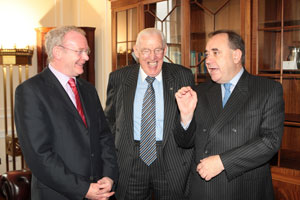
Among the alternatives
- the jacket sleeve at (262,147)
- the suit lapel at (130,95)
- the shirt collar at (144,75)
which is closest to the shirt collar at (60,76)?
the suit lapel at (130,95)

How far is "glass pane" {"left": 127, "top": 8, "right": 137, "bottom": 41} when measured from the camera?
4.11 meters

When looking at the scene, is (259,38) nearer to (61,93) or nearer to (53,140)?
(61,93)

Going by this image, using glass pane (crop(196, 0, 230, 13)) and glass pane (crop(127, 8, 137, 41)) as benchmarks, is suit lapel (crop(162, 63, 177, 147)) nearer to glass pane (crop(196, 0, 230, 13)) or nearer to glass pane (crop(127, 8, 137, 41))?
glass pane (crop(196, 0, 230, 13))

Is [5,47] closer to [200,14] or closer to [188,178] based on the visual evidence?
[200,14]

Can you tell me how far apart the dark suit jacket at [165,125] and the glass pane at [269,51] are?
0.91 metres

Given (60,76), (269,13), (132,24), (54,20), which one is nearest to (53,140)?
(60,76)

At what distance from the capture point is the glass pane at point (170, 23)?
3584 millimetres

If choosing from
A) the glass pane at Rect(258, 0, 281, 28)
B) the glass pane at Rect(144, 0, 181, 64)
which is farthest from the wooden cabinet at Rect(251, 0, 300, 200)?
the glass pane at Rect(144, 0, 181, 64)

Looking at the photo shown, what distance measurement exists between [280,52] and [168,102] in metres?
1.32

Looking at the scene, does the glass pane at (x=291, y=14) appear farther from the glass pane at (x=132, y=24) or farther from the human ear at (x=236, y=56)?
the glass pane at (x=132, y=24)

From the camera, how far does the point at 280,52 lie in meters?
2.96

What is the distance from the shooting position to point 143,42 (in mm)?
2297

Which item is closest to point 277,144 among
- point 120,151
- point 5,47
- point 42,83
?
point 120,151

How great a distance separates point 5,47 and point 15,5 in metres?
0.98
